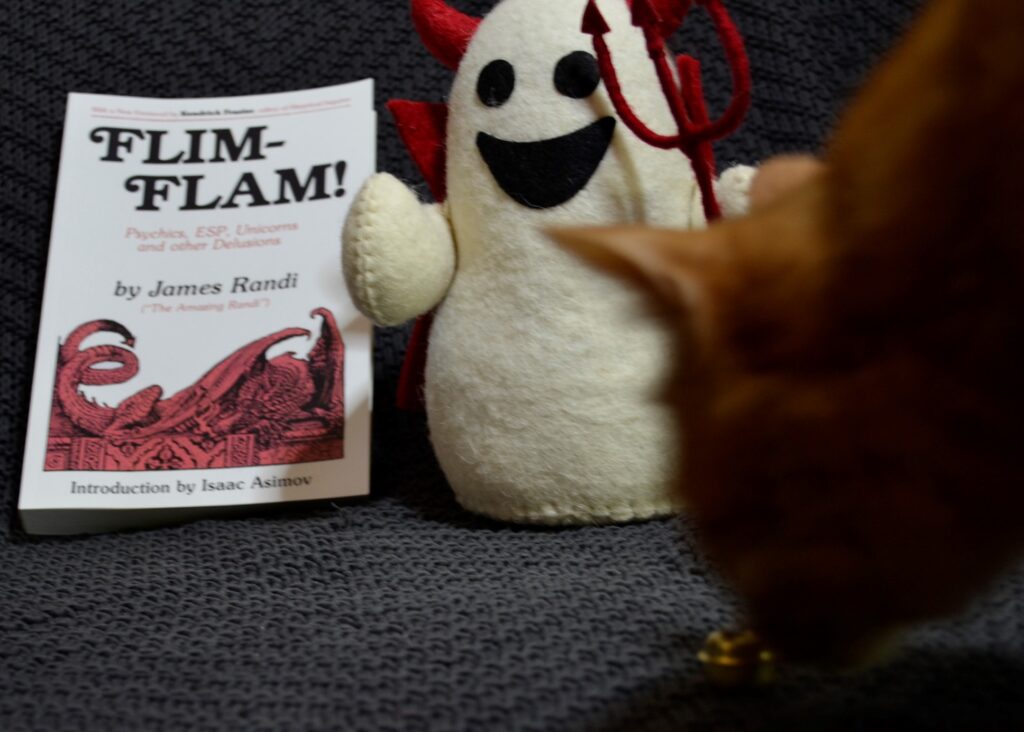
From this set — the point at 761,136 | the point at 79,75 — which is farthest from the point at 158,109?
the point at 761,136

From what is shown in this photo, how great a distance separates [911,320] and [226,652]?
34 centimetres

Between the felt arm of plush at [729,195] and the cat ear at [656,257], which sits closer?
the cat ear at [656,257]

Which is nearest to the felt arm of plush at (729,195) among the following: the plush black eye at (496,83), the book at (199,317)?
the plush black eye at (496,83)

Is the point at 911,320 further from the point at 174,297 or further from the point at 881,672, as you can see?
the point at 174,297

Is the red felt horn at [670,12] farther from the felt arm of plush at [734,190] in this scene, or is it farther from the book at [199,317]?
the book at [199,317]

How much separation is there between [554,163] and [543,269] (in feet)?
0.19

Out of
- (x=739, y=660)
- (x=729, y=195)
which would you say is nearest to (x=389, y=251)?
Result: (x=729, y=195)

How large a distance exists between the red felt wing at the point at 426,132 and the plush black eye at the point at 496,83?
0.06m

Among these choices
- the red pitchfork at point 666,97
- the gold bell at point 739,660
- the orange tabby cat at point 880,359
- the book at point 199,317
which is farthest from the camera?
the book at point 199,317

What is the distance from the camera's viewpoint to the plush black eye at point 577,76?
56 centimetres

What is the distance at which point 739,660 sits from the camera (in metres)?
0.37

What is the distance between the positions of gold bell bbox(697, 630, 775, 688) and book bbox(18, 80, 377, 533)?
36 centimetres

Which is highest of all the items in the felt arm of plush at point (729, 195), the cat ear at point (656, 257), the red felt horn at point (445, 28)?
the red felt horn at point (445, 28)

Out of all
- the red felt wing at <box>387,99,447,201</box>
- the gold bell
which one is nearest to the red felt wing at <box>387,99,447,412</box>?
the red felt wing at <box>387,99,447,201</box>
